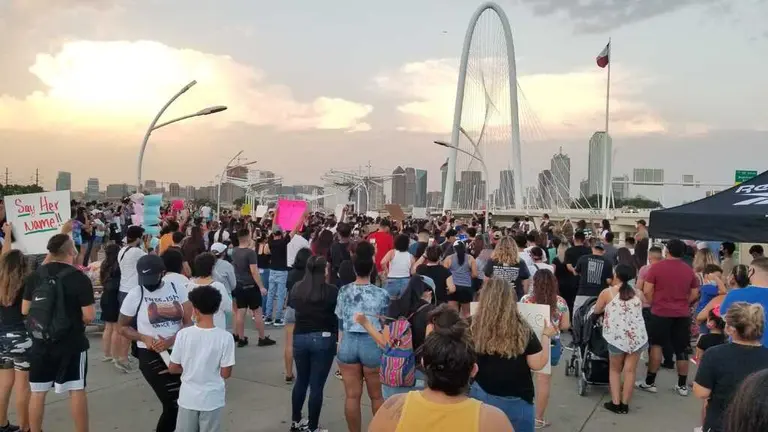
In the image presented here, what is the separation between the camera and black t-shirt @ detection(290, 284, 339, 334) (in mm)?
4668

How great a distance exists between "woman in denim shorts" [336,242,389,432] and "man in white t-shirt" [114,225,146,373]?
2931mm

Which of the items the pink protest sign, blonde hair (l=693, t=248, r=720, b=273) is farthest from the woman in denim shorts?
the pink protest sign

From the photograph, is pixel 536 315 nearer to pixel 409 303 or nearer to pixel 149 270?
pixel 409 303

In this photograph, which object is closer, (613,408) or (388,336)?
(388,336)

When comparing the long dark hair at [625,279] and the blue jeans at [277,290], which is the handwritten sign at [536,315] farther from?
the blue jeans at [277,290]

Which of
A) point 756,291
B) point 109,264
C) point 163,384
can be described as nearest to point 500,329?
point 756,291

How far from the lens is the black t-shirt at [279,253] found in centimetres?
881

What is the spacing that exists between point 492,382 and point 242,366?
439 cm

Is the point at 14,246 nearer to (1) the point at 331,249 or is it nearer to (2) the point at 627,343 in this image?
(1) the point at 331,249

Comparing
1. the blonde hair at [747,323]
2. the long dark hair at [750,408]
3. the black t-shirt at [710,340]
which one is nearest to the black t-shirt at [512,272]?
the black t-shirt at [710,340]

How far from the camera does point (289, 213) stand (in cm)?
1076

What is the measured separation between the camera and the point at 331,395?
5.97 m

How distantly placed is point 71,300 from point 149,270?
25.7 inches

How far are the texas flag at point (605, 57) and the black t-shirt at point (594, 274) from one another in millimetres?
28058
